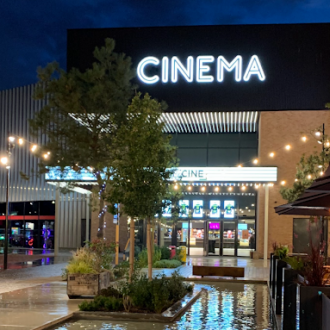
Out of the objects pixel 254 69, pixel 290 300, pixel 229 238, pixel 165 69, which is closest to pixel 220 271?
pixel 290 300

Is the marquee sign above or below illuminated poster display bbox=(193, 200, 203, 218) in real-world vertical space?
above

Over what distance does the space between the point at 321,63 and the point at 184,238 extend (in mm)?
14370

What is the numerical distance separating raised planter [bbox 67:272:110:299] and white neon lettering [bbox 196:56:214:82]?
18.6m

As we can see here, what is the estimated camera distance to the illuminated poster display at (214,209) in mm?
36281

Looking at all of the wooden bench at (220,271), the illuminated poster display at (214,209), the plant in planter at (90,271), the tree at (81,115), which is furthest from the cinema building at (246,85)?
the plant in planter at (90,271)

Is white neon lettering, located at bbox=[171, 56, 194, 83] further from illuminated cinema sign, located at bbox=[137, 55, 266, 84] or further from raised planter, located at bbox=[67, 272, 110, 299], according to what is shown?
raised planter, located at bbox=[67, 272, 110, 299]

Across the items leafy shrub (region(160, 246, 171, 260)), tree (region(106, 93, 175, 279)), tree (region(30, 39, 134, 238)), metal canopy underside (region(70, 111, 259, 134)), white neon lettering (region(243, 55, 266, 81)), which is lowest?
leafy shrub (region(160, 246, 171, 260))

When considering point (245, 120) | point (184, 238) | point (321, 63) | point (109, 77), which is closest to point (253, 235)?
point (184, 238)

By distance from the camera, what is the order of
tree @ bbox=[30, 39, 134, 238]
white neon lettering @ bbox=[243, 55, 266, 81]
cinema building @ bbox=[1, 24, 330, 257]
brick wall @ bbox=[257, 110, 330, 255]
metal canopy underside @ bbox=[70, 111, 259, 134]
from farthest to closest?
1. metal canopy underside @ bbox=[70, 111, 259, 134]
2. brick wall @ bbox=[257, 110, 330, 255]
3. white neon lettering @ bbox=[243, 55, 266, 81]
4. cinema building @ bbox=[1, 24, 330, 257]
5. tree @ bbox=[30, 39, 134, 238]

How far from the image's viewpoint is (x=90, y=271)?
49.8 ft

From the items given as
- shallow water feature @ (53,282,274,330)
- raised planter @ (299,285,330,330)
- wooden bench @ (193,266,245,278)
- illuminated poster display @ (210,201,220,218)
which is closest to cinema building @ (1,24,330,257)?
illuminated poster display @ (210,201,220,218)

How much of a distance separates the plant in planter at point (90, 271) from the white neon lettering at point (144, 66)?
16.1 meters

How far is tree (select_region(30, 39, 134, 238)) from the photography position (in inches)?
822

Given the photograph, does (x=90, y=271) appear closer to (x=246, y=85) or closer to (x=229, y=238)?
(x=246, y=85)
